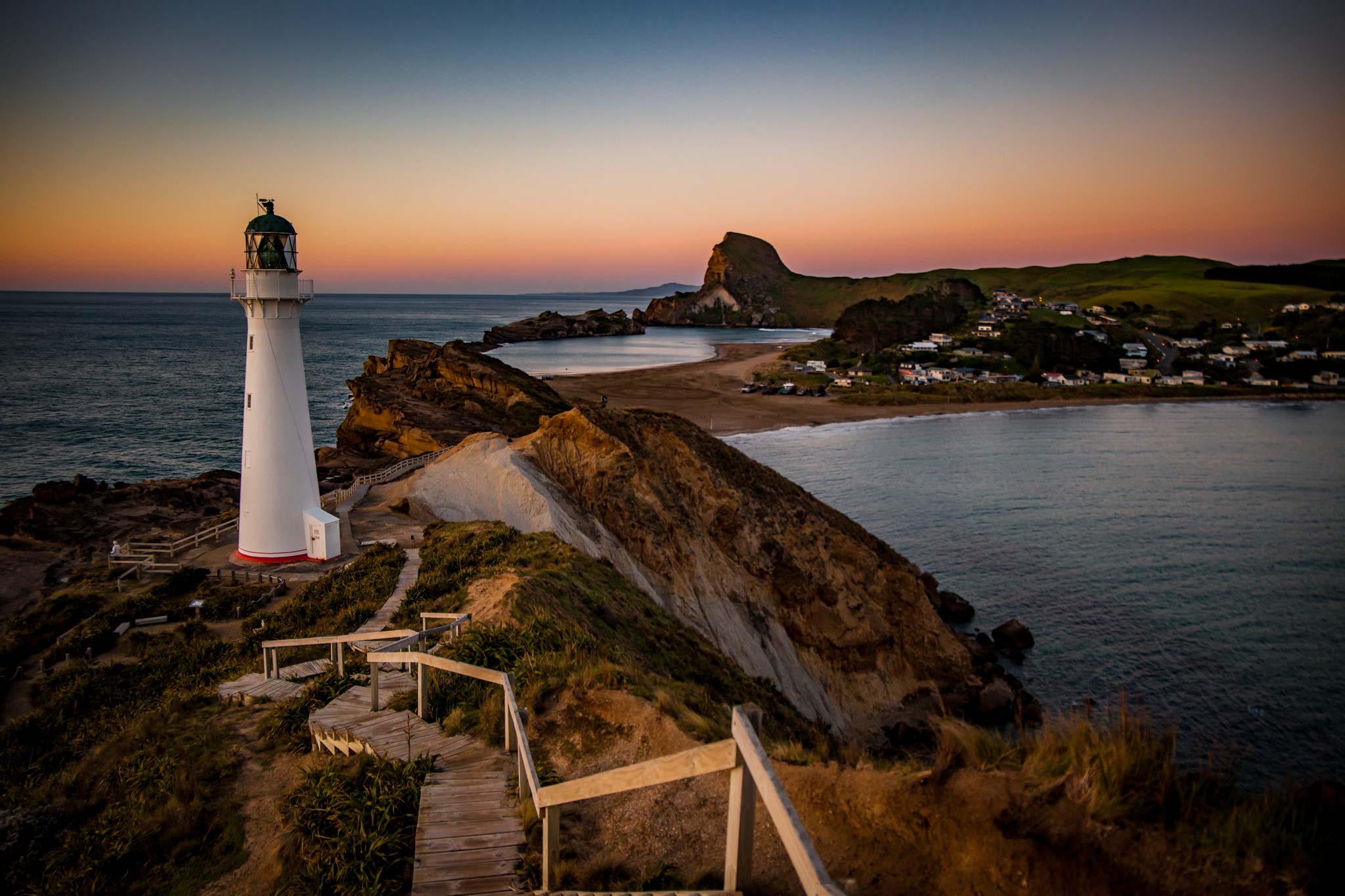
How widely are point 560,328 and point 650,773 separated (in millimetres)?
181293

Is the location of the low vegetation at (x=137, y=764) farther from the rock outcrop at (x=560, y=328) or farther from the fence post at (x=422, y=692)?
the rock outcrop at (x=560, y=328)

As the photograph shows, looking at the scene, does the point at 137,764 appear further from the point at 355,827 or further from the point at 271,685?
the point at 355,827

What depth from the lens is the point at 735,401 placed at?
283 feet

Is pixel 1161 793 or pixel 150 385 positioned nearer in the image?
pixel 1161 793

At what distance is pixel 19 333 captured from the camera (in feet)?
448

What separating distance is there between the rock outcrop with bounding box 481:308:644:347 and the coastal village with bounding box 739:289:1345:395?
68615mm

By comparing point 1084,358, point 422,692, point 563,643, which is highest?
point 1084,358

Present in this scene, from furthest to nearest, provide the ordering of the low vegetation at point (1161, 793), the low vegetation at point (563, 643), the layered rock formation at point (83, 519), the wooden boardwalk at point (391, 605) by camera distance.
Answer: the layered rock formation at point (83, 519)
the wooden boardwalk at point (391, 605)
the low vegetation at point (563, 643)
the low vegetation at point (1161, 793)

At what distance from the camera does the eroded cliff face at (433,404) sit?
48.3 meters

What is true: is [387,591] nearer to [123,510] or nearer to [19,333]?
[123,510]

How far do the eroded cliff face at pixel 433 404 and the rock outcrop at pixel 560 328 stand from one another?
99.9 m

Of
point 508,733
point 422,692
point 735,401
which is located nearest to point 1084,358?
point 735,401

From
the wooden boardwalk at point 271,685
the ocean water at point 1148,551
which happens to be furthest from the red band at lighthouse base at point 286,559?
the ocean water at point 1148,551

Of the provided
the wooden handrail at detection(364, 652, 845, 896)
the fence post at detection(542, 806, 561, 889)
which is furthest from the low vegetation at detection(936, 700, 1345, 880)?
the fence post at detection(542, 806, 561, 889)
